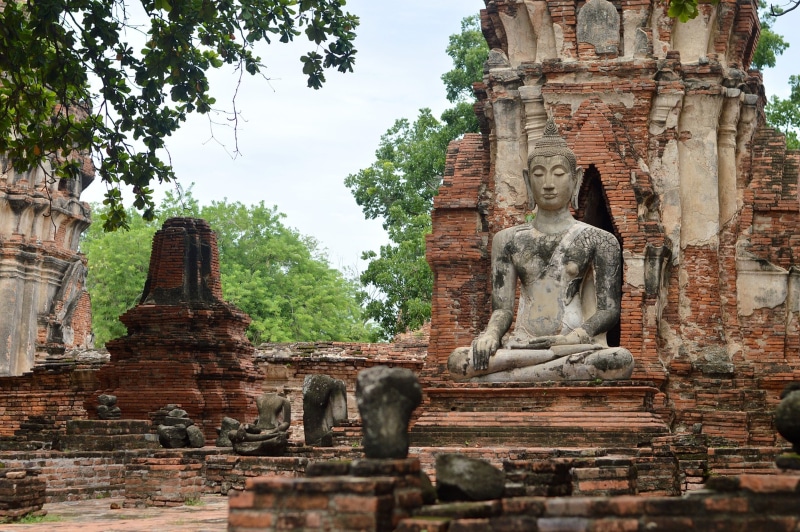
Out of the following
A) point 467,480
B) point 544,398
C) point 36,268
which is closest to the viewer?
point 467,480

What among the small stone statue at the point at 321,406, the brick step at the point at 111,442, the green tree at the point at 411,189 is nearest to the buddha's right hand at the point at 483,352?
the small stone statue at the point at 321,406

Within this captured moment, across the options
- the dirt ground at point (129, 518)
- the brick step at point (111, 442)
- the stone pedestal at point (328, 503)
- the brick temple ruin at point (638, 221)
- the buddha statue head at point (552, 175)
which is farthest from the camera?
the brick temple ruin at point (638, 221)

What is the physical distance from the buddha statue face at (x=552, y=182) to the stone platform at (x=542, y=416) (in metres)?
1.86

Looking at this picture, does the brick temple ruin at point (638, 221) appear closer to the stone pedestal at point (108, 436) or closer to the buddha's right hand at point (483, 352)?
the stone pedestal at point (108, 436)

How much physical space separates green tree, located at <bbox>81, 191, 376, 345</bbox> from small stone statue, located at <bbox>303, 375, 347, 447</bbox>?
1947cm

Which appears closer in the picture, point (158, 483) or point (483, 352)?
point (158, 483)

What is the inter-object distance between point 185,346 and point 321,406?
16.6ft

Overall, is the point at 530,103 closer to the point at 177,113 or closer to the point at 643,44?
the point at 643,44

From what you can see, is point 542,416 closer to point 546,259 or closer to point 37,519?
point 546,259

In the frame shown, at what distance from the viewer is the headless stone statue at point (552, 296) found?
10273 mm

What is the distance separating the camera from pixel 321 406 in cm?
1343

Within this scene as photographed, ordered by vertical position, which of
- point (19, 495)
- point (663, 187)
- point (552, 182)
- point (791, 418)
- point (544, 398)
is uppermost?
point (663, 187)

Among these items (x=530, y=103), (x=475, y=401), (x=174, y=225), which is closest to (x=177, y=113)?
(x=475, y=401)

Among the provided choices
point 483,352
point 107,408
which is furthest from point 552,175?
point 107,408
